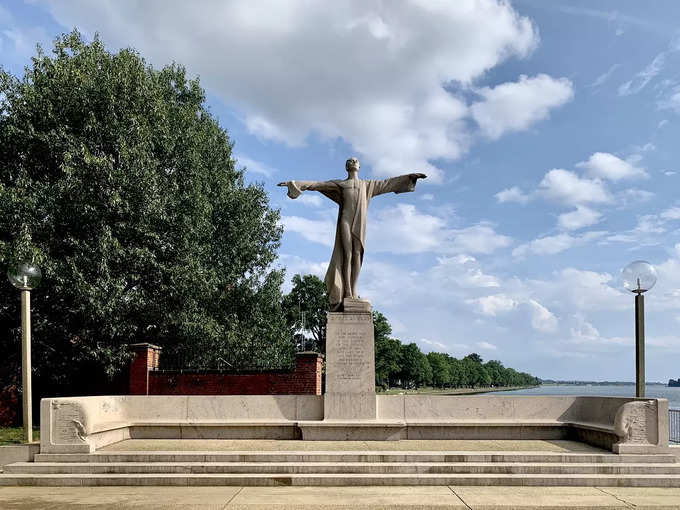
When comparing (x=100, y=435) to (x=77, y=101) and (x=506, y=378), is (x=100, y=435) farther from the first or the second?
(x=506, y=378)

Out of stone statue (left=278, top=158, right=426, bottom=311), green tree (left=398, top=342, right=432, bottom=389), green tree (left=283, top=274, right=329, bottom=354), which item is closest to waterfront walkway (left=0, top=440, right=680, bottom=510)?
stone statue (left=278, top=158, right=426, bottom=311)

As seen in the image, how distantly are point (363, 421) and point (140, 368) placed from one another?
29.9 ft

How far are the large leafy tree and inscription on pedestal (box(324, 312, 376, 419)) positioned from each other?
26.4 ft

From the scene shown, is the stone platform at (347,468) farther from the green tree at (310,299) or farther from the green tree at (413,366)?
the green tree at (413,366)

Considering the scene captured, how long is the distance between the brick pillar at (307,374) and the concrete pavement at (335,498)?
881 centimetres

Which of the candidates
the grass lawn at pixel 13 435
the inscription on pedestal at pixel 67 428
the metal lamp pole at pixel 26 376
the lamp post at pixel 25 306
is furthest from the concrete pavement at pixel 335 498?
the grass lawn at pixel 13 435

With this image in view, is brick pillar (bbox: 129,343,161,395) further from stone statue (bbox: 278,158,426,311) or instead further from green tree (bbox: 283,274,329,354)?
green tree (bbox: 283,274,329,354)

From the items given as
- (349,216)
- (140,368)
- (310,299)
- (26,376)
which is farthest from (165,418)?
(310,299)

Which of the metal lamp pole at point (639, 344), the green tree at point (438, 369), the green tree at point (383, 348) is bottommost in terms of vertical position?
the green tree at point (438, 369)

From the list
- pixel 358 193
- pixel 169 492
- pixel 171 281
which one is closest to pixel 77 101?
pixel 171 281

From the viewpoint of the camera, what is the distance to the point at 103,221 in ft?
57.3

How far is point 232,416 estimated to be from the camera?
11.9m

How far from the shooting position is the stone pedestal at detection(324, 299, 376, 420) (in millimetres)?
11531

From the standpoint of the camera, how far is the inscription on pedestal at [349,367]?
37.8ft
